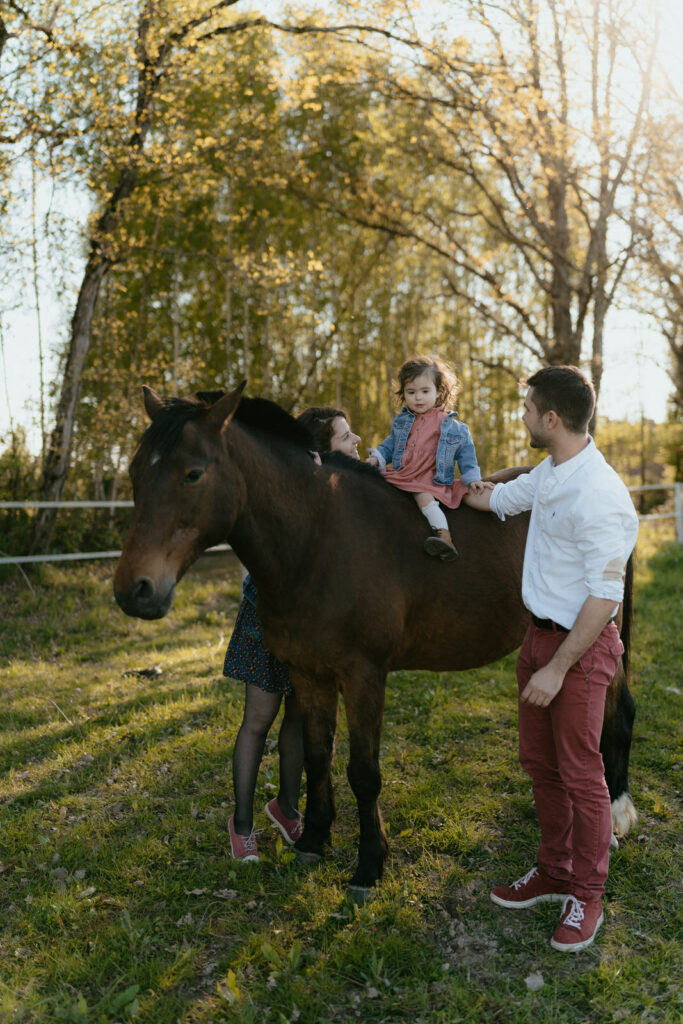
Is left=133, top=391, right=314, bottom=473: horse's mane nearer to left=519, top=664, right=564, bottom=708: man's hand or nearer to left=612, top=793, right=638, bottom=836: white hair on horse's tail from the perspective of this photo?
left=519, top=664, right=564, bottom=708: man's hand

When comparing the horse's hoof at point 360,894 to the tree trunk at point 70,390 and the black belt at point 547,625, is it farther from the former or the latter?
the tree trunk at point 70,390

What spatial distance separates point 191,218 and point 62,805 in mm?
9959

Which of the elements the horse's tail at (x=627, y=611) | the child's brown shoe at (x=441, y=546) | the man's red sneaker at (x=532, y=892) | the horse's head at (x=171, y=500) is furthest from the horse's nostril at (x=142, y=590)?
the horse's tail at (x=627, y=611)

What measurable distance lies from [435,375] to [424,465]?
427 mm

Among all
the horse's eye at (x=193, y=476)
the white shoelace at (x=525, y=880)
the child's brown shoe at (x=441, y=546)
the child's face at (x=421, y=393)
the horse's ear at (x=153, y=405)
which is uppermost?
the child's face at (x=421, y=393)

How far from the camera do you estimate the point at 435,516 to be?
3.30m

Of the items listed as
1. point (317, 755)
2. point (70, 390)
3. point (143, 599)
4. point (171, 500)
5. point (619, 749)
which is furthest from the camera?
point (70, 390)

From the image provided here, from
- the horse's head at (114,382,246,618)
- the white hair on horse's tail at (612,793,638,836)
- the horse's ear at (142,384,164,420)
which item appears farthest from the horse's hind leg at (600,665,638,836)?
the horse's ear at (142,384,164,420)

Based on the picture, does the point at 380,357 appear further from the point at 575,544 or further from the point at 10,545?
the point at 575,544

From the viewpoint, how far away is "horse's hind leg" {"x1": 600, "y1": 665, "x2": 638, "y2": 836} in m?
3.53

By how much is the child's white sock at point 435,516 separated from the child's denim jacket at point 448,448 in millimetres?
155

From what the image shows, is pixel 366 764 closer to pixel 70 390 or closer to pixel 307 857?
pixel 307 857

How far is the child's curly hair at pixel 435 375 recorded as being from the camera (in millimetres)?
3424

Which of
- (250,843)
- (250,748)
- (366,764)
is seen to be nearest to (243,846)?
(250,843)
